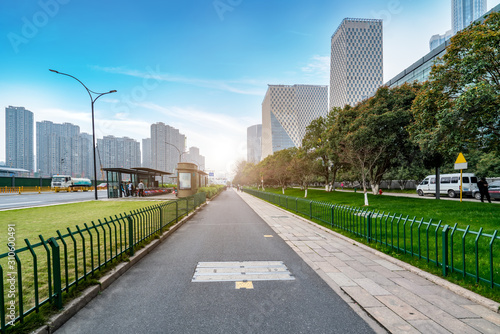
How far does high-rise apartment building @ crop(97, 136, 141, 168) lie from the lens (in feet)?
165

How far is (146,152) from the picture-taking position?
6359cm

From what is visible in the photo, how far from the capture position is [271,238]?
26.0ft

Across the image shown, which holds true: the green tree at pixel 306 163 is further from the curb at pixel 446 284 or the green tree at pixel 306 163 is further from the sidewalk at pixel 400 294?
the sidewalk at pixel 400 294

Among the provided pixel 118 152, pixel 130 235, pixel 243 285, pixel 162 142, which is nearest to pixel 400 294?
pixel 243 285

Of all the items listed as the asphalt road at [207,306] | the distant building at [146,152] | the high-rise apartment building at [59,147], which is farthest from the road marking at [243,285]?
the high-rise apartment building at [59,147]

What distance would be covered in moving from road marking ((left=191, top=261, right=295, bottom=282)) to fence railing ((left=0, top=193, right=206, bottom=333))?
1.70m

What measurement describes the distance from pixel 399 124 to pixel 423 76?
40846mm

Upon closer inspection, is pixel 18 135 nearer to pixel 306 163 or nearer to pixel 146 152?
pixel 146 152

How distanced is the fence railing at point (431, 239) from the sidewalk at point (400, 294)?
1.46ft

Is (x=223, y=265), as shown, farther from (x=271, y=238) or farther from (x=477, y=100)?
(x=477, y=100)

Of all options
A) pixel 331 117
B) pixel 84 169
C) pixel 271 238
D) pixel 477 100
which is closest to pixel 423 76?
pixel 331 117

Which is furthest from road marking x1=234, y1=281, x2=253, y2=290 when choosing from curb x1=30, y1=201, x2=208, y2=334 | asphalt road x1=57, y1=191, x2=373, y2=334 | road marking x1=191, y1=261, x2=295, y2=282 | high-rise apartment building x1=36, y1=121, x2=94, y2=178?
high-rise apartment building x1=36, y1=121, x2=94, y2=178

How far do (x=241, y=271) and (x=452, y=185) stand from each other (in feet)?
85.6

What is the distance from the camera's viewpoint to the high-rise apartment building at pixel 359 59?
113 m
